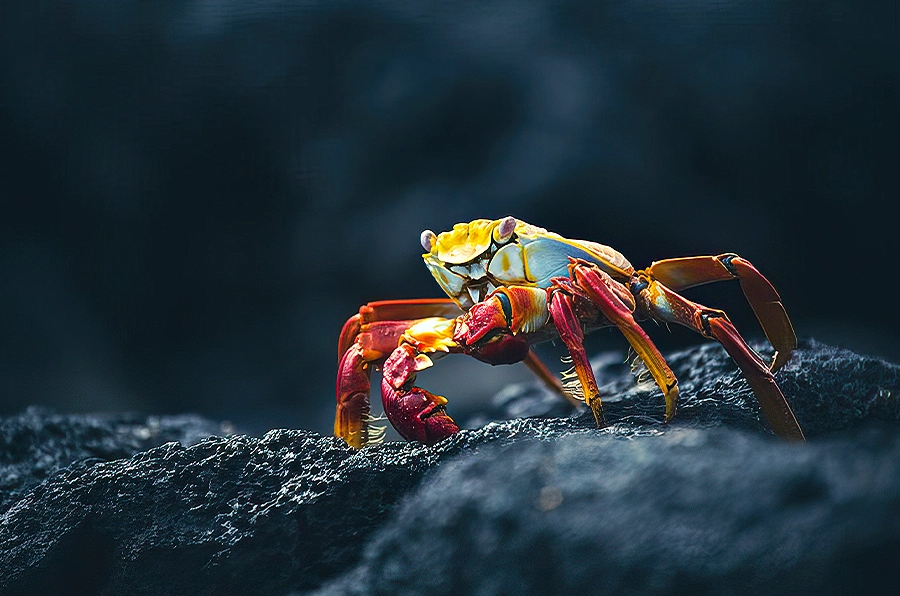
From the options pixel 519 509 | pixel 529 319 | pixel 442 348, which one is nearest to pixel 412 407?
pixel 442 348

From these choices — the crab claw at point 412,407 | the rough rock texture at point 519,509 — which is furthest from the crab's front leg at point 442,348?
the rough rock texture at point 519,509

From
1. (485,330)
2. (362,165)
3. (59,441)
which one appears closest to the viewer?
(485,330)

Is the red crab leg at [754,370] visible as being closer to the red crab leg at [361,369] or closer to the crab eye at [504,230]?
the crab eye at [504,230]

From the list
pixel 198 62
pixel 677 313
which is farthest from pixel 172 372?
pixel 677 313

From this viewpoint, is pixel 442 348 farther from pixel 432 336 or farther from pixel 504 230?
pixel 504 230

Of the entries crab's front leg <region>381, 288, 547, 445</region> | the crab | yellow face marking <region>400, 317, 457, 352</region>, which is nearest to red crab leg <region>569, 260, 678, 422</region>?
the crab

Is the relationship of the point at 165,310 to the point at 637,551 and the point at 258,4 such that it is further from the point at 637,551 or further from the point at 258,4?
the point at 637,551
